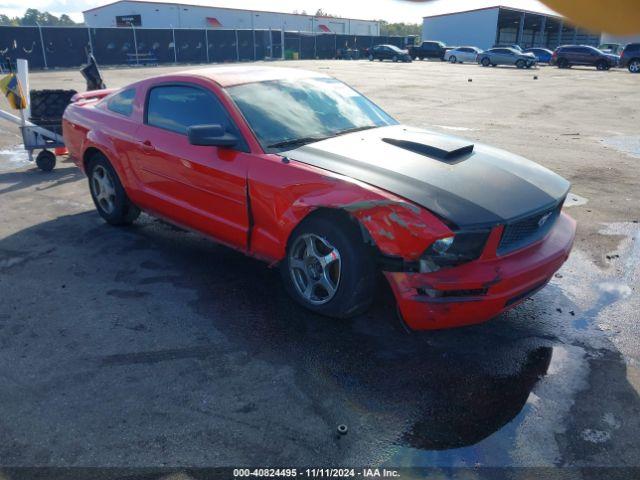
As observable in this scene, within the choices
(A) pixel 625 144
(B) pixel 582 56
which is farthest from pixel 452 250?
(B) pixel 582 56

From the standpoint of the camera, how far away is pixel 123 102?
16.4 feet

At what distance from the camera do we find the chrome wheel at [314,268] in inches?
133

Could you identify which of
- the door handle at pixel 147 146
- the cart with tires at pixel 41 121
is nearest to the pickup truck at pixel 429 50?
the cart with tires at pixel 41 121

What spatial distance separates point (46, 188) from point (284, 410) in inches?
216

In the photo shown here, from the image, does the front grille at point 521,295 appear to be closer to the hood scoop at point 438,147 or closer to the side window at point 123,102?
the hood scoop at point 438,147

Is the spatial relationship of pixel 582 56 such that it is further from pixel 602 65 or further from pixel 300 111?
pixel 300 111

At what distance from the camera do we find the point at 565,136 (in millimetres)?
10195

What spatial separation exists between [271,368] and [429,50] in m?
46.8

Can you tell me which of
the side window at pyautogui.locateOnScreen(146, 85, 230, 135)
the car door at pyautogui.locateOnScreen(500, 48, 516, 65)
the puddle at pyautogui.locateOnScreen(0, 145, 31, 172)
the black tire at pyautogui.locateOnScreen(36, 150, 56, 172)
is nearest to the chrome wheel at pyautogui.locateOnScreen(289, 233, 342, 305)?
the side window at pyautogui.locateOnScreen(146, 85, 230, 135)

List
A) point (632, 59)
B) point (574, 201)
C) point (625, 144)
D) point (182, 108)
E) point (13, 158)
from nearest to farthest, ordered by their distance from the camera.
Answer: point (182, 108) < point (574, 201) < point (13, 158) < point (625, 144) < point (632, 59)

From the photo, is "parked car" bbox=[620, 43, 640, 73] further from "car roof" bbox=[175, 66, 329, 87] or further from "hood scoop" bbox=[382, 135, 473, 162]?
"hood scoop" bbox=[382, 135, 473, 162]

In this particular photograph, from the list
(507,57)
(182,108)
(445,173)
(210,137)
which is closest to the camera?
(445,173)

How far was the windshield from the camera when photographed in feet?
12.7

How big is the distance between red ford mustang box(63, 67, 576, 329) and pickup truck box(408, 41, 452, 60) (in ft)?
145
